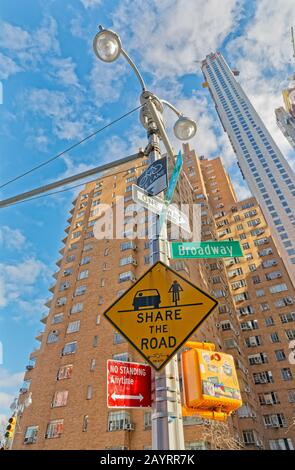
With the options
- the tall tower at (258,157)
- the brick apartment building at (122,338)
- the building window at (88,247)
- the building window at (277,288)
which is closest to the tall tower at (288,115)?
the tall tower at (258,157)

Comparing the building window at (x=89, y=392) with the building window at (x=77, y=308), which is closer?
the building window at (x=89, y=392)

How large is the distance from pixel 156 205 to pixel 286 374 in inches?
1633

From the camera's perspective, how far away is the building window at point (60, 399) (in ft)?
91.9

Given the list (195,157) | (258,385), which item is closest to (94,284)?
(258,385)

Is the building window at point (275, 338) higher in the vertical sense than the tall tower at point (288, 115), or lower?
lower

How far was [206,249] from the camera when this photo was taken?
161 inches

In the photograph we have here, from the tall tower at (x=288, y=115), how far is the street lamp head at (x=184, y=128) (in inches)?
6421

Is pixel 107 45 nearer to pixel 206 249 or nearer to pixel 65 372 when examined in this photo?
pixel 206 249

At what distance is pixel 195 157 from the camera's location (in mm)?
70750

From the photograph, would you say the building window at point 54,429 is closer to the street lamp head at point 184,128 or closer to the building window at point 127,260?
the building window at point 127,260

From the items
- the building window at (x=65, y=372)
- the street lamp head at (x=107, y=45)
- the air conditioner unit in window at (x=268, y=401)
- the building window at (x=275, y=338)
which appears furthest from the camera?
the building window at (x=275, y=338)

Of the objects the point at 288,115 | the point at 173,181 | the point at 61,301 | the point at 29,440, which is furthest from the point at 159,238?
the point at 288,115

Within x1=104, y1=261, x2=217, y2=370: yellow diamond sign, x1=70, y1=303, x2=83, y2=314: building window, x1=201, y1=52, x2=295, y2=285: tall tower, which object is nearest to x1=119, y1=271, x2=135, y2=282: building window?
x1=70, y1=303, x2=83, y2=314: building window
